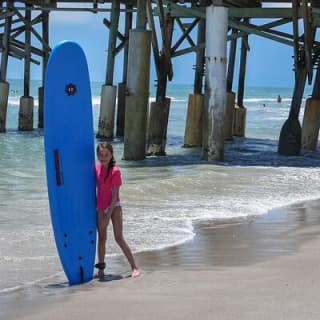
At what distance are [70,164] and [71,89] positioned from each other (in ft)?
1.81

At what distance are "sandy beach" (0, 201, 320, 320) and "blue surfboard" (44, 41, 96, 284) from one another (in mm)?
261

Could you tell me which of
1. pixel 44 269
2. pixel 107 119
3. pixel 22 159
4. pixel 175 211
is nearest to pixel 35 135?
pixel 107 119

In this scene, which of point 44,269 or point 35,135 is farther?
point 35,135

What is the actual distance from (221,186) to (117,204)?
18.0 feet

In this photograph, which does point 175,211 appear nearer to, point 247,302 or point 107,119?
point 247,302

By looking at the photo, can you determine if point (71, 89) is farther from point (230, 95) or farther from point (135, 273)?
point (230, 95)

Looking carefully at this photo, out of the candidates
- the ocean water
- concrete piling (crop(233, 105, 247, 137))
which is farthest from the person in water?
concrete piling (crop(233, 105, 247, 137))

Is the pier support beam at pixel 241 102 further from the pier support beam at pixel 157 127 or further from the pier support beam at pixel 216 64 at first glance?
the pier support beam at pixel 216 64

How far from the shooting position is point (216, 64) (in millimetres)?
13102

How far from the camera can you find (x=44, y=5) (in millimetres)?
19328

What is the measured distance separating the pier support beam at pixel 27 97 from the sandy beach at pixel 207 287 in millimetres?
12732

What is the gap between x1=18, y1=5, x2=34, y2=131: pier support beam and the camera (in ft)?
65.8

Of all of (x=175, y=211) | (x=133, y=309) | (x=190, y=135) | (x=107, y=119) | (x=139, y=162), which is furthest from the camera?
(x=107, y=119)

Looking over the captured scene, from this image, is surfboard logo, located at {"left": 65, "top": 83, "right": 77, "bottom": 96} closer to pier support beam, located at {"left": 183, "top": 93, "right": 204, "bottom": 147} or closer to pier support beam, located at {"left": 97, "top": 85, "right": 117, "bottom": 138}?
pier support beam, located at {"left": 183, "top": 93, "right": 204, "bottom": 147}
